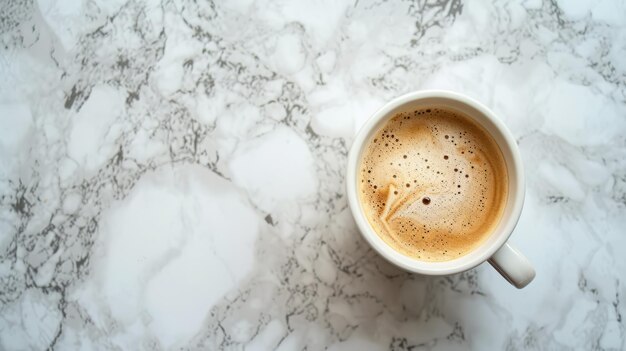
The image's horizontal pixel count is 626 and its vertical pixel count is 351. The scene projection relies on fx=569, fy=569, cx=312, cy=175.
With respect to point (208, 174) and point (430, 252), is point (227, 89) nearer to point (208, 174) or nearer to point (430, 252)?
point (208, 174)

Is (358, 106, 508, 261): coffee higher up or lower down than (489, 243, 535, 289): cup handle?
higher up

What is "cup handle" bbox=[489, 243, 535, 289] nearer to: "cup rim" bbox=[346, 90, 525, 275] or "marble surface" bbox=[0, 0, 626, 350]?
"cup rim" bbox=[346, 90, 525, 275]

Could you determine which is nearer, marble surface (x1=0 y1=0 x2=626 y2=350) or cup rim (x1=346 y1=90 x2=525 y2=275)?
cup rim (x1=346 y1=90 x2=525 y2=275)

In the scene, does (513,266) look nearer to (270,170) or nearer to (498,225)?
(498,225)

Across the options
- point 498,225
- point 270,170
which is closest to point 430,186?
point 498,225

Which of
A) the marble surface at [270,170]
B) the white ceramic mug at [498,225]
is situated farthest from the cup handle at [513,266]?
the marble surface at [270,170]

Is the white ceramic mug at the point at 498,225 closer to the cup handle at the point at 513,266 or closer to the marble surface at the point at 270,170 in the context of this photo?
the cup handle at the point at 513,266

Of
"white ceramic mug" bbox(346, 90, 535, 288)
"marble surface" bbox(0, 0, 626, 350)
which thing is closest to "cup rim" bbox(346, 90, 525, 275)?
"white ceramic mug" bbox(346, 90, 535, 288)

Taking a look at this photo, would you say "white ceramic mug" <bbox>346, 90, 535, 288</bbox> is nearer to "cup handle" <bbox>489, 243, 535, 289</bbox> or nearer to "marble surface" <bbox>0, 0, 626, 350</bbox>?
"cup handle" <bbox>489, 243, 535, 289</bbox>
